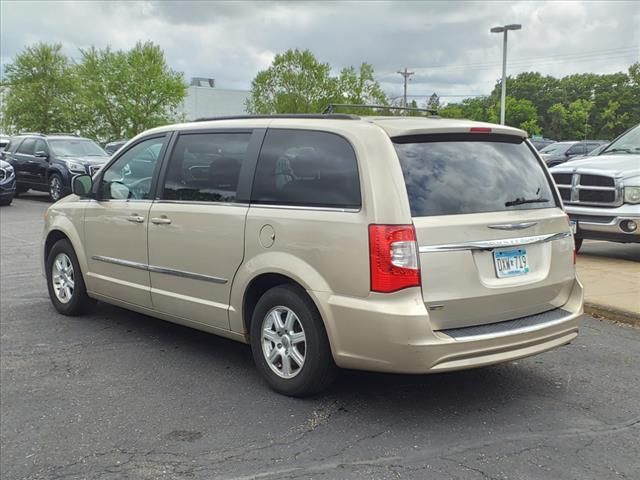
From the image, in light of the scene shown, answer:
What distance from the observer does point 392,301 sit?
3818mm

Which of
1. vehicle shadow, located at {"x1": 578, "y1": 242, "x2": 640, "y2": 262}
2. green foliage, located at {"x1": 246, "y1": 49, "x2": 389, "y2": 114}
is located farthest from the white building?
vehicle shadow, located at {"x1": 578, "y1": 242, "x2": 640, "y2": 262}

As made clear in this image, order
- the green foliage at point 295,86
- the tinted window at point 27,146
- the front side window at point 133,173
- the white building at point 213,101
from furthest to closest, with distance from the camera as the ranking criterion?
the white building at point 213,101
the green foliage at point 295,86
the tinted window at point 27,146
the front side window at point 133,173

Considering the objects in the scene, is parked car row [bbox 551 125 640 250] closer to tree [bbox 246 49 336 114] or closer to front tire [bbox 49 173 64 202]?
front tire [bbox 49 173 64 202]

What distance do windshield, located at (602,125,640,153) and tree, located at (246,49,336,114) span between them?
37.7 metres

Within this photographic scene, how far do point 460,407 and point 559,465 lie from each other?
33.9 inches

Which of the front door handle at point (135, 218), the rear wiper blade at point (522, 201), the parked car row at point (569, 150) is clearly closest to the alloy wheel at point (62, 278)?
the front door handle at point (135, 218)

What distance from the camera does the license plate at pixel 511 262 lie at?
4070 millimetres

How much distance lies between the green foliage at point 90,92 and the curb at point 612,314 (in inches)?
1373

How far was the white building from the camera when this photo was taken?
225 feet

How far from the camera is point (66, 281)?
6531 mm

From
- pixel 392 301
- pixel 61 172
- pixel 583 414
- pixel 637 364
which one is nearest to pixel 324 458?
pixel 392 301

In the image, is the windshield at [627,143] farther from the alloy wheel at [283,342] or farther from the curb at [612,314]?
the alloy wheel at [283,342]

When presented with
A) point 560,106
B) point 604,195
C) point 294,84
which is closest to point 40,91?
point 294,84

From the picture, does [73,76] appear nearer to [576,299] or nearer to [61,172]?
[61,172]
